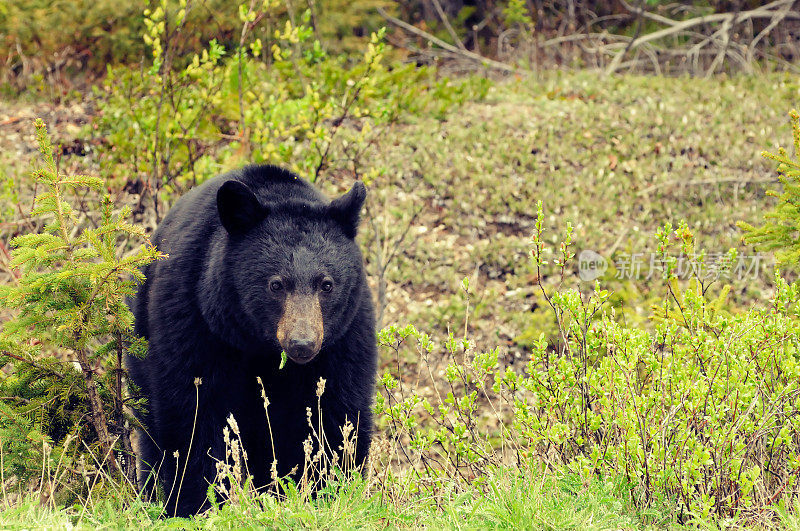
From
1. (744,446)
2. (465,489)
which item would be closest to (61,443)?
(465,489)

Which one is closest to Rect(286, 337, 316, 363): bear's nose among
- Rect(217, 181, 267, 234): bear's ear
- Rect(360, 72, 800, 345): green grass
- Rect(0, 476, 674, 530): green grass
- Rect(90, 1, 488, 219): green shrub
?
Rect(0, 476, 674, 530): green grass

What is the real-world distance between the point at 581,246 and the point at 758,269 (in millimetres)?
1578

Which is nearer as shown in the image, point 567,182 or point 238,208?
point 238,208

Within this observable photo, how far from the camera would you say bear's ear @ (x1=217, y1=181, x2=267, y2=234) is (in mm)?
3434

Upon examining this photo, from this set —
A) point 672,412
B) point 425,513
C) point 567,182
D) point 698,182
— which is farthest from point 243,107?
point 672,412

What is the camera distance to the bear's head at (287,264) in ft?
11.2

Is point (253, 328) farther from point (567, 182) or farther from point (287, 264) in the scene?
point (567, 182)

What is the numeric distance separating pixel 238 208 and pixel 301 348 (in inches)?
28.7

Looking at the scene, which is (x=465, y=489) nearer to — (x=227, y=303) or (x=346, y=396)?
(x=346, y=396)

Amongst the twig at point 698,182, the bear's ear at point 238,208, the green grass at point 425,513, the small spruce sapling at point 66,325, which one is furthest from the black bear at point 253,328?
the twig at point 698,182

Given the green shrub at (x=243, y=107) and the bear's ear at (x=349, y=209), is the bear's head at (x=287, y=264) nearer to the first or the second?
the bear's ear at (x=349, y=209)

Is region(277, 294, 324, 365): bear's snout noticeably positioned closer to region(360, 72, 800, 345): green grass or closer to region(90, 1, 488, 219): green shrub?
region(90, 1, 488, 219): green shrub

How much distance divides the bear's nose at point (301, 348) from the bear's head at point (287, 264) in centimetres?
10

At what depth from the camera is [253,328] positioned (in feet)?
11.4
